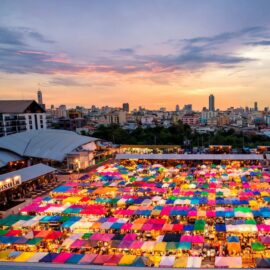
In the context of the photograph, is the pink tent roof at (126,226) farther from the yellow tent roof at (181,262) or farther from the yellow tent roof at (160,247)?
the yellow tent roof at (181,262)

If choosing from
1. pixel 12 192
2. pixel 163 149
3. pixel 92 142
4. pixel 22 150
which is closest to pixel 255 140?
pixel 163 149

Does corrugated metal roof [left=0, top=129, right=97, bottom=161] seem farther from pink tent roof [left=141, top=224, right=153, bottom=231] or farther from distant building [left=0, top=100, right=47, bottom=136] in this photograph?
pink tent roof [left=141, top=224, right=153, bottom=231]

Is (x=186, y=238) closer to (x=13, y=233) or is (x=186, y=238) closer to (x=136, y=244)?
(x=136, y=244)

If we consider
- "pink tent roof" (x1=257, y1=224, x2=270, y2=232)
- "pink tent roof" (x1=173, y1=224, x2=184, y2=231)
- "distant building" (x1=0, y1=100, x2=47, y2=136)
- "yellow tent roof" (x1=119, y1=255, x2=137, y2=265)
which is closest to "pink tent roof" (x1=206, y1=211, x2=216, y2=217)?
"pink tent roof" (x1=173, y1=224, x2=184, y2=231)

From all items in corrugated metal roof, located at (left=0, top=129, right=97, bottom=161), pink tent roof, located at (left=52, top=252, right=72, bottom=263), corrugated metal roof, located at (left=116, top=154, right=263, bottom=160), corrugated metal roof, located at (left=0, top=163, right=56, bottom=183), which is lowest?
pink tent roof, located at (left=52, top=252, right=72, bottom=263)

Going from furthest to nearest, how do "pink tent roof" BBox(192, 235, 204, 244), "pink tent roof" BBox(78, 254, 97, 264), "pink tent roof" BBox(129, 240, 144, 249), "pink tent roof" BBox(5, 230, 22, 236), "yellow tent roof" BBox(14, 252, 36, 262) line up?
"pink tent roof" BBox(5, 230, 22, 236) < "pink tent roof" BBox(192, 235, 204, 244) < "pink tent roof" BBox(129, 240, 144, 249) < "yellow tent roof" BBox(14, 252, 36, 262) < "pink tent roof" BBox(78, 254, 97, 264)

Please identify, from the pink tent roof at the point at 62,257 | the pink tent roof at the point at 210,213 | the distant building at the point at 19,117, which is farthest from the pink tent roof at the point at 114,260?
the distant building at the point at 19,117
